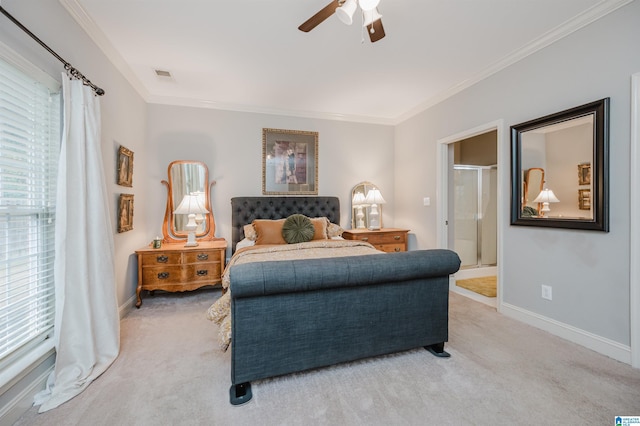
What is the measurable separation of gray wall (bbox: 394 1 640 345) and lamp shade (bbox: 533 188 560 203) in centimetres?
27

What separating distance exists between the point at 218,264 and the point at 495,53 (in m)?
3.74

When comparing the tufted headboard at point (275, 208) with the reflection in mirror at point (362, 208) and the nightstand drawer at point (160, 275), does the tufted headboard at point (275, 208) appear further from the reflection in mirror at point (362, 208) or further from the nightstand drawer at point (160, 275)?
the nightstand drawer at point (160, 275)

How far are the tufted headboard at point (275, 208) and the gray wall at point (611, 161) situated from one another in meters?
2.05

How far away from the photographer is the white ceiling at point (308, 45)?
2.04m

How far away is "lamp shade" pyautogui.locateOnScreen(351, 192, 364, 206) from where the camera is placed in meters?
4.31

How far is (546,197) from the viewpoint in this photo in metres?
2.45

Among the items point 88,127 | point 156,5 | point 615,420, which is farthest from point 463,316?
point 156,5

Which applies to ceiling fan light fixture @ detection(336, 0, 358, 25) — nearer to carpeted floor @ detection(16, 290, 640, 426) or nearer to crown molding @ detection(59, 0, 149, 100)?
crown molding @ detection(59, 0, 149, 100)

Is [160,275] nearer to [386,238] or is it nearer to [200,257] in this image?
[200,257]

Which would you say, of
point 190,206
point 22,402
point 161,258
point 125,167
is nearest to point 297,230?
point 190,206

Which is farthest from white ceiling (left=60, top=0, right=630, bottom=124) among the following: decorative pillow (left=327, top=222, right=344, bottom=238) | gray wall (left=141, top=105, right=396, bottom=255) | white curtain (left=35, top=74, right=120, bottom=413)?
decorative pillow (left=327, top=222, right=344, bottom=238)

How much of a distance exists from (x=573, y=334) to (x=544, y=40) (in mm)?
2547

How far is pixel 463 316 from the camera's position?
2.77 m

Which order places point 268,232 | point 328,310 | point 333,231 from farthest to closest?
point 333,231
point 268,232
point 328,310
